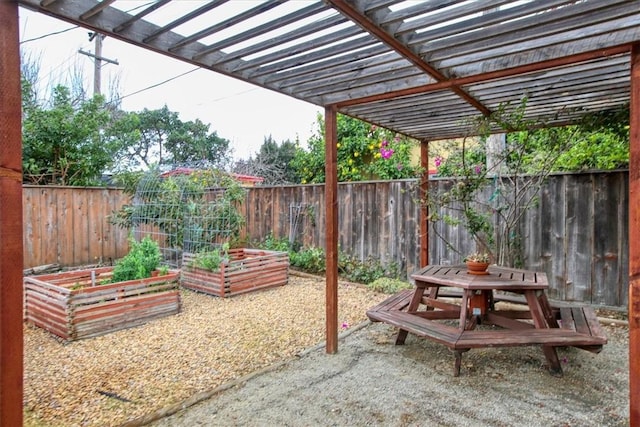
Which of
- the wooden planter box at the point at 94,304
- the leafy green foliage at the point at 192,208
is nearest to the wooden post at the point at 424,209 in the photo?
the leafy green foliage at the point at 192,208

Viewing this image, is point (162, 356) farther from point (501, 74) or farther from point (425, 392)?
point (501, 74)

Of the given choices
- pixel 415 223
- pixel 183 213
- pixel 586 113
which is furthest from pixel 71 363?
pixel 586 113

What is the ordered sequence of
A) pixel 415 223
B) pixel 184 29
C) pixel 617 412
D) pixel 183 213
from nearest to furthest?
1. pixel 184 29
2. pixel 617 412
3. pixel 415 223
4. pixel 183 213

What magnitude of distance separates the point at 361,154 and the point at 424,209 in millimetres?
3108

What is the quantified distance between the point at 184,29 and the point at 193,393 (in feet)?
7.30

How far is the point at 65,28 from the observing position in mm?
6488

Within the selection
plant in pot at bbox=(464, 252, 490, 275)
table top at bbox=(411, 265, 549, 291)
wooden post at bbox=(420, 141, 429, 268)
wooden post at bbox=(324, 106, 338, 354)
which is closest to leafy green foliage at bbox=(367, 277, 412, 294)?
wooden post at bbox=(420, 141, 429, 268)

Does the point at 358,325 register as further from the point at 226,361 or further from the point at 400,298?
the point at 226,361

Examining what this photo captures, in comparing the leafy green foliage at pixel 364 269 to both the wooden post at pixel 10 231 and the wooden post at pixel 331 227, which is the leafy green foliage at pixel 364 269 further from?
the wooden post at pixel 10 231

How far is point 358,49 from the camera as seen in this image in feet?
7.07

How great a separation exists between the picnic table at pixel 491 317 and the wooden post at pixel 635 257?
2.30 ft

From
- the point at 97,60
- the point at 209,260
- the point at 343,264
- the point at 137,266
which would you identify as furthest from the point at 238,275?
the point at 97,60

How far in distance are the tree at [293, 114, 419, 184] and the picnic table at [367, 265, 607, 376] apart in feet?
12.3

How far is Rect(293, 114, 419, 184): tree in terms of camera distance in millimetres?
7227
